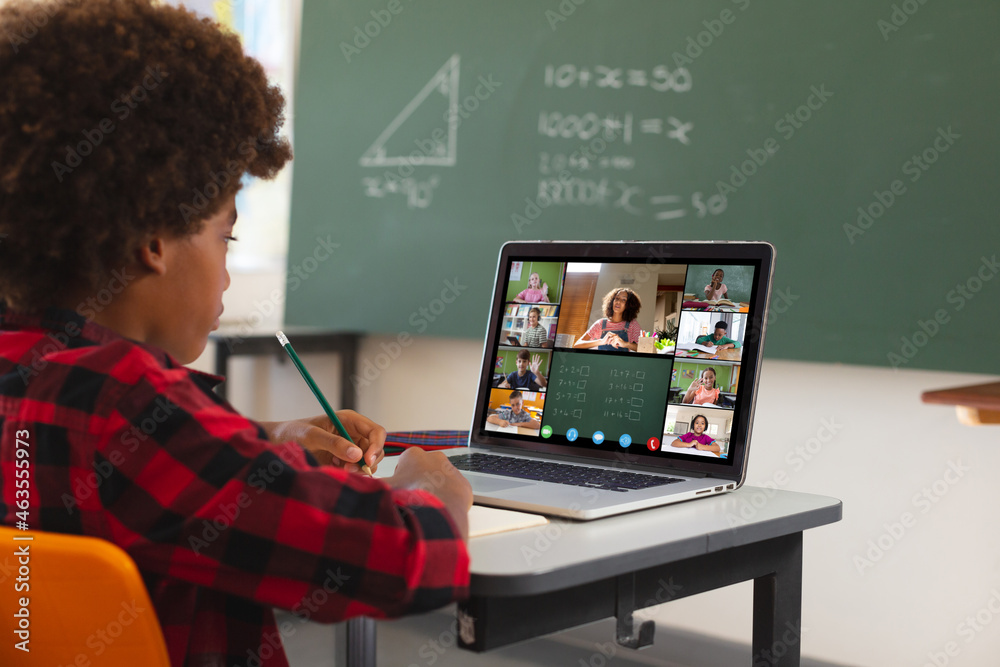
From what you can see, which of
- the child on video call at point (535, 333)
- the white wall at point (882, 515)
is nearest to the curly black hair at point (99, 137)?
the child on video call at point (535, 333)

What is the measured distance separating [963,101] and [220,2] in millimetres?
2429

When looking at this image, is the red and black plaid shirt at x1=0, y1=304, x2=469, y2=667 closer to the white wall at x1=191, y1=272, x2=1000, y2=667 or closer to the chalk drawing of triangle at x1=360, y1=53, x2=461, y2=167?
the white wall at x1=191, y1=272, x2=1000, y2=667

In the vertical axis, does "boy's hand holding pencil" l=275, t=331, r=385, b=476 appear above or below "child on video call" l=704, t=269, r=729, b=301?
below

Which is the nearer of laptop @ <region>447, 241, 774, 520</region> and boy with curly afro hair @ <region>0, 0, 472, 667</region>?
boy with curly afro hair @ <region>0, 0, 472, 667</region>

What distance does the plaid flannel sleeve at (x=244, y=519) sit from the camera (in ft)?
2.28

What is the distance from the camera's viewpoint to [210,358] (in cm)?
300

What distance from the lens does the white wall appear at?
6.97ft

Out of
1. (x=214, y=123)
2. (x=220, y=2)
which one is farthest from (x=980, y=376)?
(x=220, y=2)
